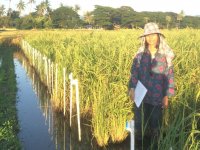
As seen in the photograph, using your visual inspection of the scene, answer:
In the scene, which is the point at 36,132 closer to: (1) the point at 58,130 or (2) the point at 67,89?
(1) the point at 58,130

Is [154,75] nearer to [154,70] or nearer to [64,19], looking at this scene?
[154,70]

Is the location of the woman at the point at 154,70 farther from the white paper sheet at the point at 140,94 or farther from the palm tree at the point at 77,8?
the palm tree at the point at 77,8

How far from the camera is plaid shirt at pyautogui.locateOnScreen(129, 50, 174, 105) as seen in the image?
5.11 m

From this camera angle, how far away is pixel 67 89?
29.7 feet

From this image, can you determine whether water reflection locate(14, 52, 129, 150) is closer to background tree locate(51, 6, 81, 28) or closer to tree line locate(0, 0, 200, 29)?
tree line locate(0, 0, 200, 29)

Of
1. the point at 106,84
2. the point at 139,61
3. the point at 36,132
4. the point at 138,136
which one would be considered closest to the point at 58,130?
the point at 36,132

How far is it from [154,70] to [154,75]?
77 millimetres

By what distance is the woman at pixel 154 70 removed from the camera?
5047mm

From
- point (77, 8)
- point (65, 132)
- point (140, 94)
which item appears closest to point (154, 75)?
point (140, 94)

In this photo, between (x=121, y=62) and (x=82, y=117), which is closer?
(x=121, y=62)

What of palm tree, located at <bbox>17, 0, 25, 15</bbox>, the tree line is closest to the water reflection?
the tree line

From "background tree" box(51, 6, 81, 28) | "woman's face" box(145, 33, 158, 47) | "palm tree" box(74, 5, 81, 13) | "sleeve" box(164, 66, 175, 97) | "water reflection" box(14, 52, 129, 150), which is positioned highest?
"palm tree" box(74, 5, 81, 13)

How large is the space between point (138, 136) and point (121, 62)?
1756 millimetres

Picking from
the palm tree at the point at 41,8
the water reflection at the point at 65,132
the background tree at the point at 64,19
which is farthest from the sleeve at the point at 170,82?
the palm tree at the point at 41,8
